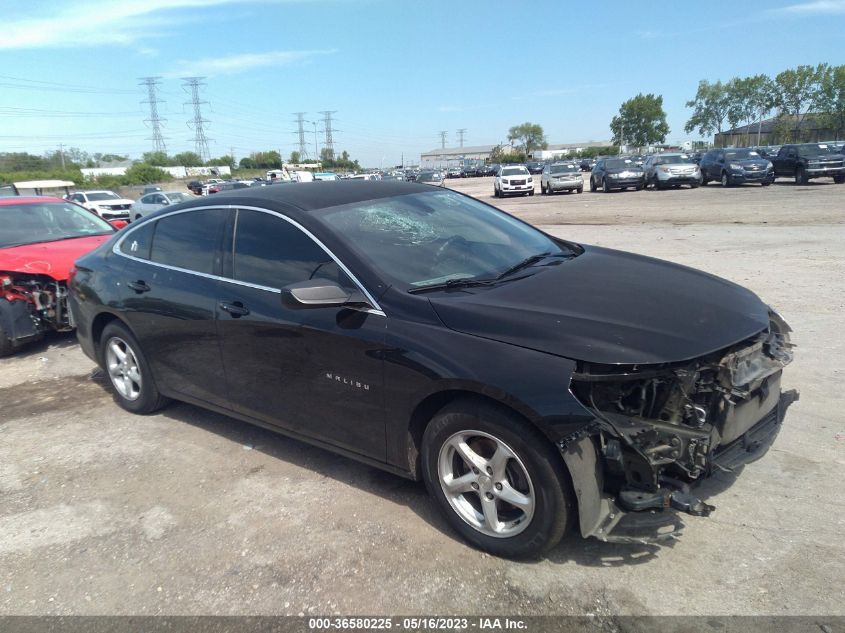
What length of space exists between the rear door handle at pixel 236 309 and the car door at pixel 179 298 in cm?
13

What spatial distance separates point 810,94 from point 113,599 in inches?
4099

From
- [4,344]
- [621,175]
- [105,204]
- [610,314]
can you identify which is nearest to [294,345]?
[610,314]

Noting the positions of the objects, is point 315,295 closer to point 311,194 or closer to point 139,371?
point 311,194

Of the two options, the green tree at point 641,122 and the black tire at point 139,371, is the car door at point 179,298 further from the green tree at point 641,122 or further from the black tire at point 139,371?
the green tree at point 641,122

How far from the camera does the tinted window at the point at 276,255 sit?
353 cm

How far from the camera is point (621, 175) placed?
Answer: 2955 cm

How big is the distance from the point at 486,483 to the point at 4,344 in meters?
6.09

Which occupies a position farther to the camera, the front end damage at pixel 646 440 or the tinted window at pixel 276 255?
the tinted window at pixel 276 255

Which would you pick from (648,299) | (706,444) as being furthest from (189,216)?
(706,444)

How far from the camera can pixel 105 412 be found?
523 cm

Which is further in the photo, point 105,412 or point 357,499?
point 105,412

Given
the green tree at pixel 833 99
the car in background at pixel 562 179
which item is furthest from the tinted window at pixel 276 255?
the green tree at pixel 833 99

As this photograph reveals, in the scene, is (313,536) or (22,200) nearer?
(313,536)

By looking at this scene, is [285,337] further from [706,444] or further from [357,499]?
[706,444]
